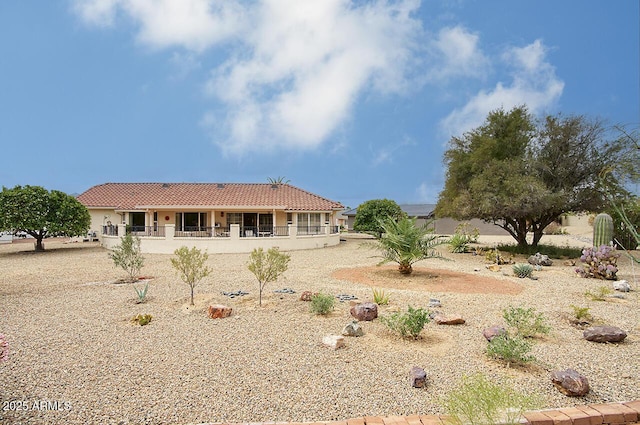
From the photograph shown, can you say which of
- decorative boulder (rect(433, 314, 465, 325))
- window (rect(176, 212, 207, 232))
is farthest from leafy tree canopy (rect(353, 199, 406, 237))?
decorative boulder (rect(433, 314, 465, 325))

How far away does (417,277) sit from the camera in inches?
456

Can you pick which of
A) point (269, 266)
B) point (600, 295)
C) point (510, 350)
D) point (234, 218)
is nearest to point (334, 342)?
point (510, 350)

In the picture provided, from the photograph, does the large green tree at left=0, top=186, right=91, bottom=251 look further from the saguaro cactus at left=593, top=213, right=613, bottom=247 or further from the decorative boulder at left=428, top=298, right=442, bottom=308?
the saguaro cactus at left=593, top=213, right=613, bottom=247

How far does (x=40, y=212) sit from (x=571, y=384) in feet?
82.3

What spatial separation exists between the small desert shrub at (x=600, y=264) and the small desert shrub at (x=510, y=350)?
9237 mm

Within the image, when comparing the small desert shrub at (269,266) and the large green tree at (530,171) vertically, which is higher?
the large green tree at (530,171)

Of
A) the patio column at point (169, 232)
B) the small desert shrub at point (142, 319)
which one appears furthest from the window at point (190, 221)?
the small desert shrub at point (142, 319)

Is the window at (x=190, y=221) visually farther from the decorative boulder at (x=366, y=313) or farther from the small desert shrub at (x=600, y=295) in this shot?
the small desert shrub at (x=600, y=295)

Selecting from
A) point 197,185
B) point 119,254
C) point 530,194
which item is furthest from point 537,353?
point 197,185

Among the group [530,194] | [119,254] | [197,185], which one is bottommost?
[119,254]

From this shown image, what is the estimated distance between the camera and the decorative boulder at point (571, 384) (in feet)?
12.9

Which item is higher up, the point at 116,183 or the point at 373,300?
the point at 116,183

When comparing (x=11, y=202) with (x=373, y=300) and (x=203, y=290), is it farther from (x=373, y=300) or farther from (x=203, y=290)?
(x=373, y=300)

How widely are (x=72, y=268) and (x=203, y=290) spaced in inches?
319
